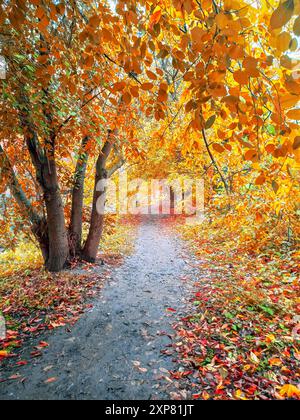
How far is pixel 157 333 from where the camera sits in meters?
3.37

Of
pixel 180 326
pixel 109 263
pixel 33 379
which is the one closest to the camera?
pixel 33 379

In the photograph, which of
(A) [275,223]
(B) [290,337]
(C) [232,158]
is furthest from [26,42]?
(A) [275,223]

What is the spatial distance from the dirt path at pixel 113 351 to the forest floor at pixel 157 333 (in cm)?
1

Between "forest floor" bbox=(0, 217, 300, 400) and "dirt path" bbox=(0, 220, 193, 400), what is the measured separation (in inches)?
0.4

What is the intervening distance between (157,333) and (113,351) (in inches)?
25.7

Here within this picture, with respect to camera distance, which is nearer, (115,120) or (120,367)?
(120,367)

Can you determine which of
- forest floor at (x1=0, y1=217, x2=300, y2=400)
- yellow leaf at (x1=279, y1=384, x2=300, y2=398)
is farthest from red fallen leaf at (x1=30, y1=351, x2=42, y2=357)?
yellow leaf at (x1=279, y1=384, x2=300, y2=398)

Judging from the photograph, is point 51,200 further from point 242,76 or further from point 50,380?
point 242,76

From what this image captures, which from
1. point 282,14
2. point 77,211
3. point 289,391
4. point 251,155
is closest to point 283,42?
point 282,14

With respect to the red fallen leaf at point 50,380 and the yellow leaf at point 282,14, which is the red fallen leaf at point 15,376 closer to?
the red fallen leaf at point 50,380

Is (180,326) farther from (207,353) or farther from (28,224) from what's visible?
(28,224)

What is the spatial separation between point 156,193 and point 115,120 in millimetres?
13331

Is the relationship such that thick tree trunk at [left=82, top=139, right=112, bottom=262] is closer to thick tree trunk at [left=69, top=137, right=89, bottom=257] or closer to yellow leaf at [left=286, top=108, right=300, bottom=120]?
thick tree trunk at [left=69, top=137, right=89, bottom=257]

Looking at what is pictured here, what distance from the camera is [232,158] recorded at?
527 centimetres
